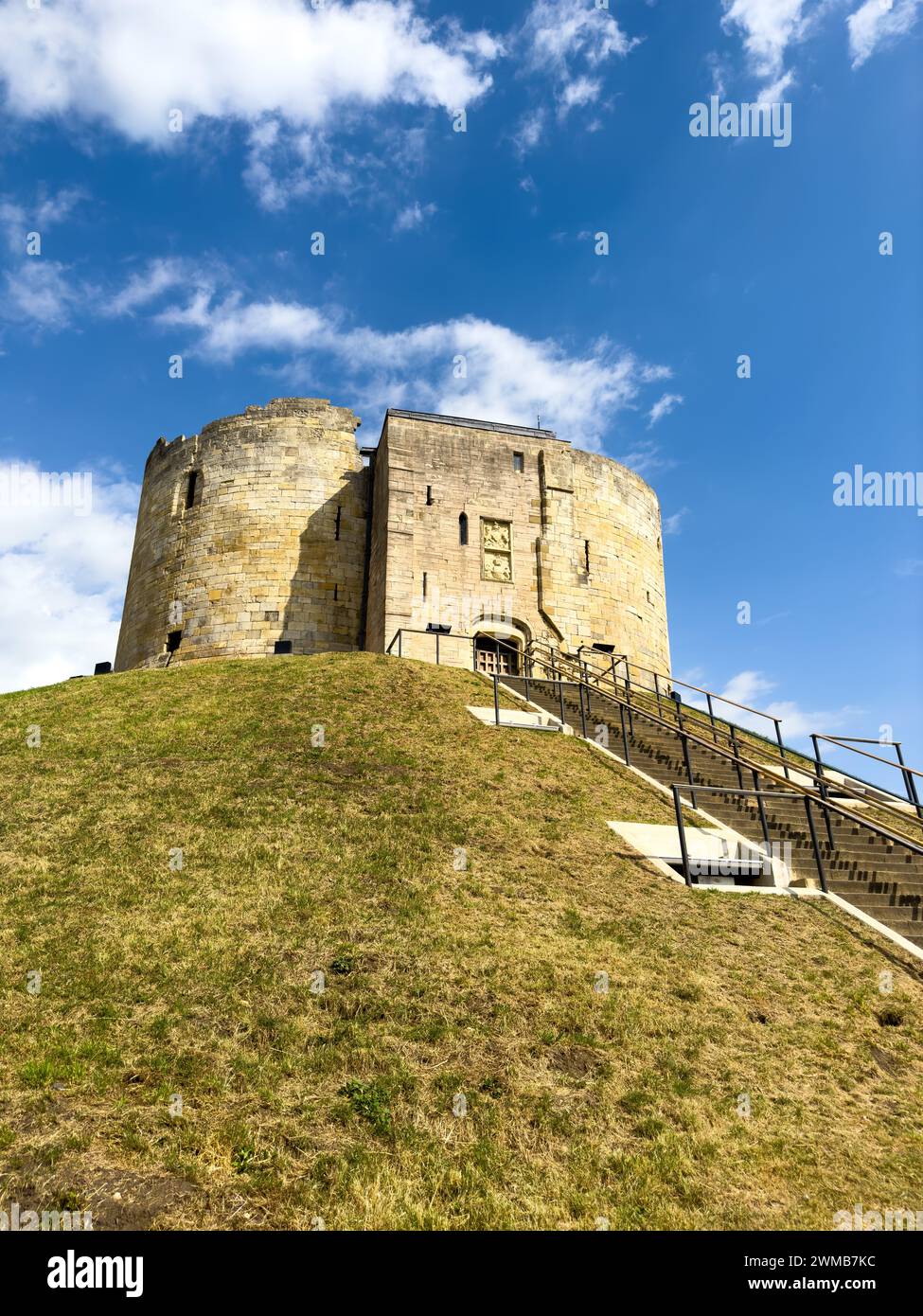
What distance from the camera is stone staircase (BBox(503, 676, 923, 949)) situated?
10.0 meters

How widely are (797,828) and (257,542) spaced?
19.2m

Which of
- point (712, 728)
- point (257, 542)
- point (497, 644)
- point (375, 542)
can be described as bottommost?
point (712, 728)

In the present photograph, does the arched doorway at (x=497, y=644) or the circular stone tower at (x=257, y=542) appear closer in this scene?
the arched doorway at (x=497, y=644)

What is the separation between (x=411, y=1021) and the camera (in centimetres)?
645

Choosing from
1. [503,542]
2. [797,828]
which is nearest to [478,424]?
[503,542]

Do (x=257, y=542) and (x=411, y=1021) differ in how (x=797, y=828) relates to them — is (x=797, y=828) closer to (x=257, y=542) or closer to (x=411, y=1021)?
(x=411, y=1021)

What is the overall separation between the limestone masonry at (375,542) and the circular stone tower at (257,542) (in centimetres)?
4


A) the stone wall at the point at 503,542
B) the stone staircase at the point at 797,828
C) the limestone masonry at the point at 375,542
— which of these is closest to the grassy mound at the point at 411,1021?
the stone staircase at the point at 797,828

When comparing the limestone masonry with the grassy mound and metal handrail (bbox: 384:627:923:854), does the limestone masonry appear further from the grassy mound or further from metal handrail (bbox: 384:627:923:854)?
the grassy mound

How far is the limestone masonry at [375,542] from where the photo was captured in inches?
967

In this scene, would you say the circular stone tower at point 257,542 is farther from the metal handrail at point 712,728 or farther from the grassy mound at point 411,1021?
the grassy mound at point 411,1021

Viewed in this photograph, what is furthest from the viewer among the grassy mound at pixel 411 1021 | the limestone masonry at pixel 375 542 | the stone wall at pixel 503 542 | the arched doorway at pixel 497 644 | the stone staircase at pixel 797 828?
the limestone masonry at pixel 375 542

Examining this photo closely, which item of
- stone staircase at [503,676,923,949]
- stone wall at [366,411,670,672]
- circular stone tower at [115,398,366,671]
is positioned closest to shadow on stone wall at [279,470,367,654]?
circular stone tower at [115,398,366,671]
